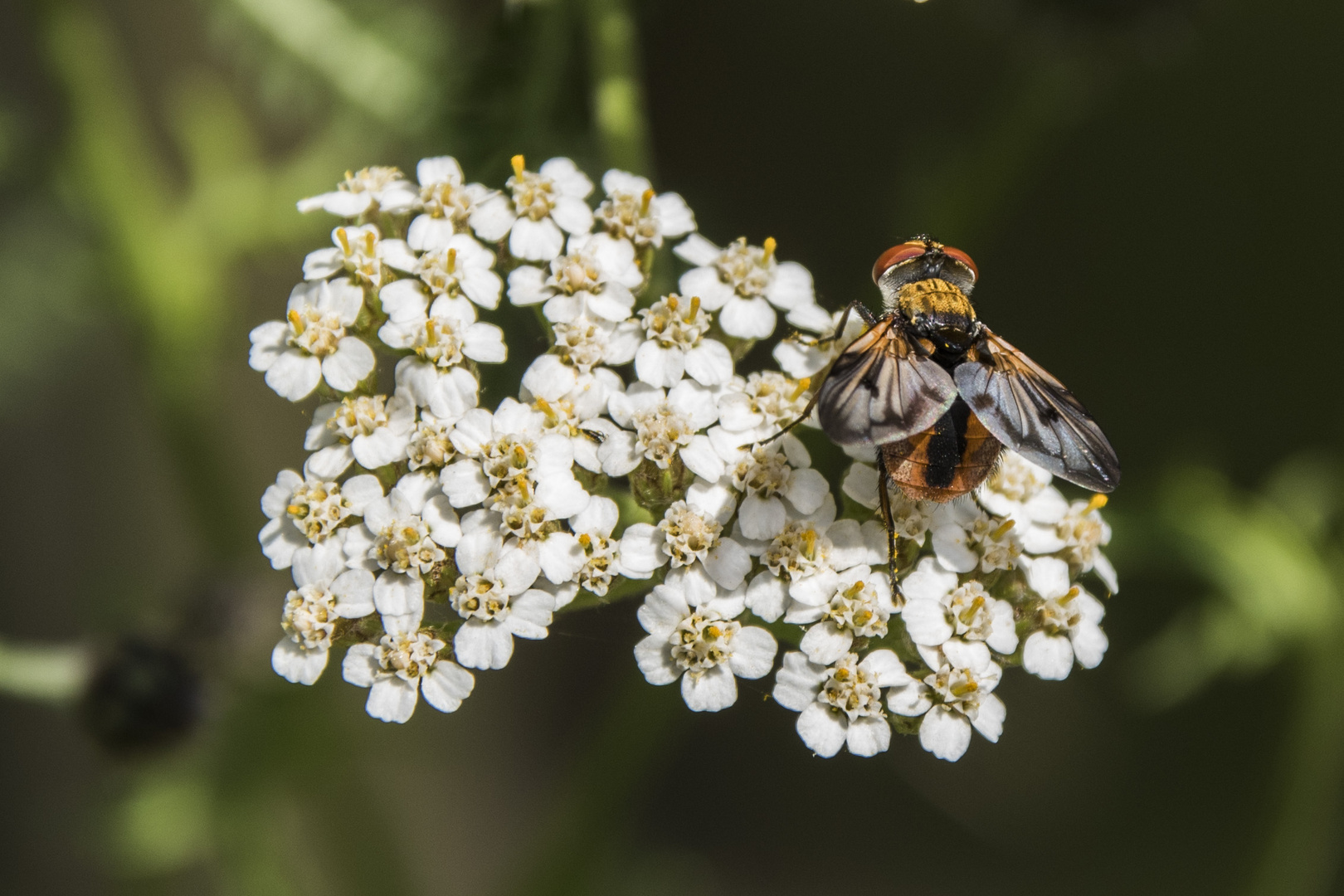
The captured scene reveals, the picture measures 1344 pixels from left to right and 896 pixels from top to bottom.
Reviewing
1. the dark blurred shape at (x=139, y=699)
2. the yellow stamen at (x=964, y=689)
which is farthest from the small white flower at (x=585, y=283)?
the dark blurred shape at (x=139, y=699)

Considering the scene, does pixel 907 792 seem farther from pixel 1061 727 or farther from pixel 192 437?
pixel 192 437

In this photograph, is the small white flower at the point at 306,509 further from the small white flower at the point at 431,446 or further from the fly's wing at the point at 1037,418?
the fly's wing at the point at 1037,418

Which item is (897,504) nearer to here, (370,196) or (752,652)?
(752,652)

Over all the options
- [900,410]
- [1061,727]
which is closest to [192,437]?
[900,410]

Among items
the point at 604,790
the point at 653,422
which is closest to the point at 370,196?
the point at 653,422

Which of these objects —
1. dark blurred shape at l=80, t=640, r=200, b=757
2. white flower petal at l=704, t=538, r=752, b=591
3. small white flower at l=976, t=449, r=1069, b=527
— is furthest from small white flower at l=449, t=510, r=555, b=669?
dark blurred shape at l=80, t=640, r=200, b=757
